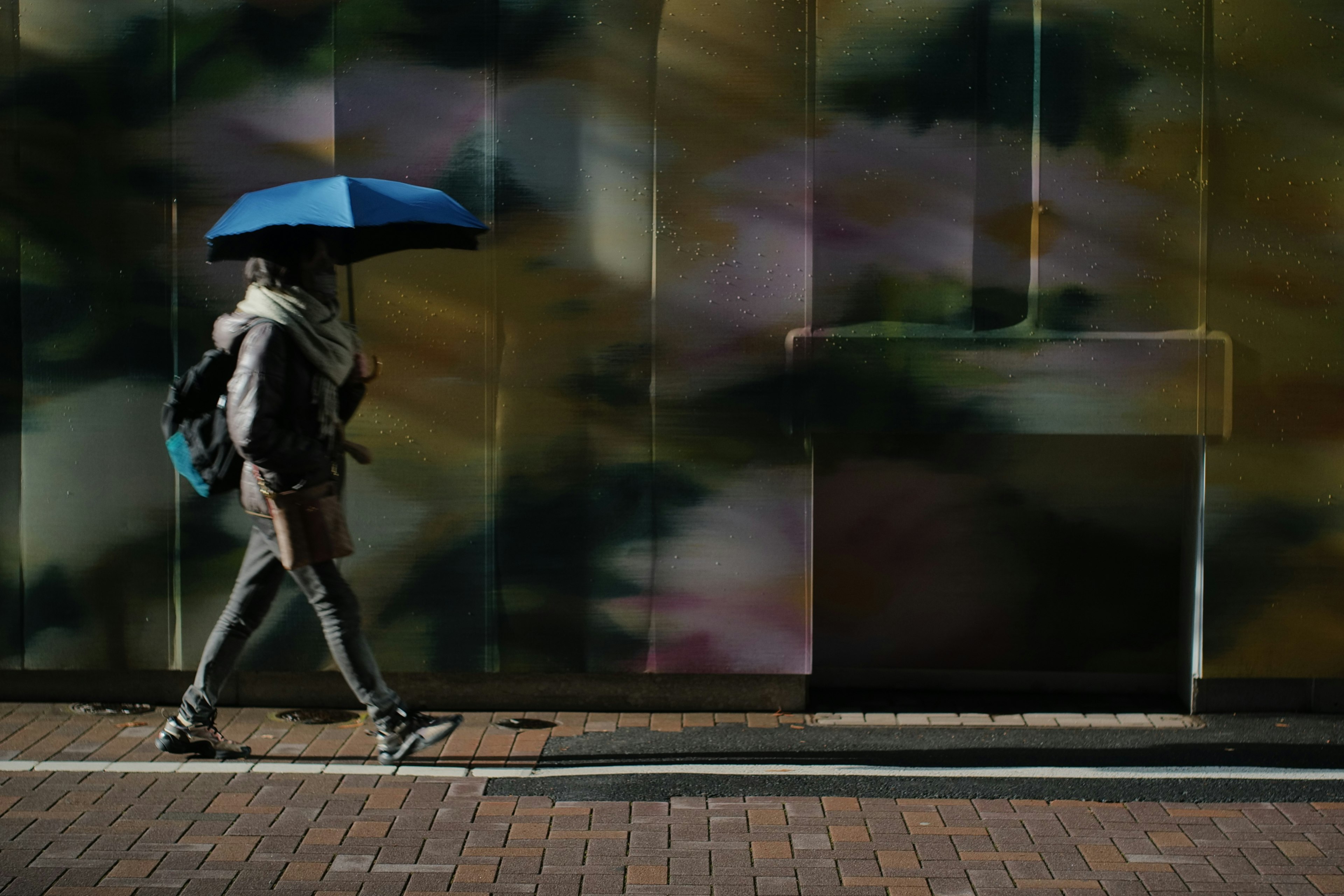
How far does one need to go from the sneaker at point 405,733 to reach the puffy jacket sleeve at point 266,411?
3.28ft

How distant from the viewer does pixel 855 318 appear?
6.41 meters

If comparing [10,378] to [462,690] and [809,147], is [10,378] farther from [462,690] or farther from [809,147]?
[809,147]

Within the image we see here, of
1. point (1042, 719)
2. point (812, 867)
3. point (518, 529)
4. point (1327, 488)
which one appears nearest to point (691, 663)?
point (518, 529)

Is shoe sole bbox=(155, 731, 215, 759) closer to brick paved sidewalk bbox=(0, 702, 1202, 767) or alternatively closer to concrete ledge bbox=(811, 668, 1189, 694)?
brick paved sidewalk bbox=(0, 702, 1202, 767)

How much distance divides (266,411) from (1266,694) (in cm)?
456

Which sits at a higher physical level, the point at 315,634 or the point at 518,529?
the point at 518,529

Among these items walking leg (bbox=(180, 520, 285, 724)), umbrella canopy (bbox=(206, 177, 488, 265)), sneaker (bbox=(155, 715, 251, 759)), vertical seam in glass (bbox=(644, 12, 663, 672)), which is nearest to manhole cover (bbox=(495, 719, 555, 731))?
vertical seam in glass (bbox=(644, 12, 663, 672))

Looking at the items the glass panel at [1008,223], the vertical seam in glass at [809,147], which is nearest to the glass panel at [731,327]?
the vertical seam in glass at [809,147]

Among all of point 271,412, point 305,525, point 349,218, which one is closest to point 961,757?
point 305,525

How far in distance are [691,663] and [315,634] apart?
171 cm

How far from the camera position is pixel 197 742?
18.9 ft

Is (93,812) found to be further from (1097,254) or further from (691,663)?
(1097,254)

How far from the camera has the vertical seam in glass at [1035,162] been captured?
6355 mm

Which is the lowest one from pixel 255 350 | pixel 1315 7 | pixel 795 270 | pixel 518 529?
pixel 518 529
